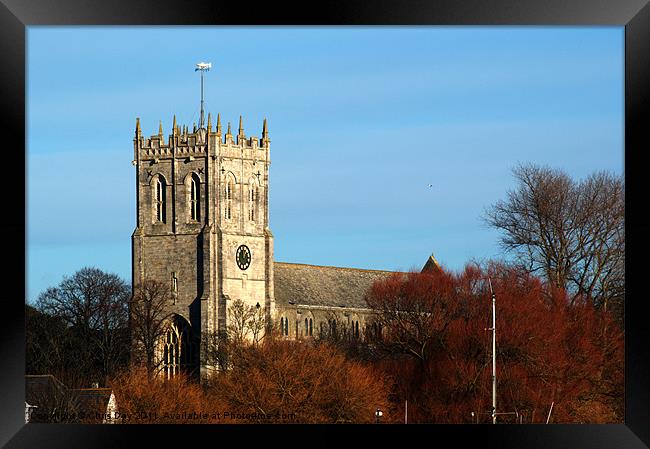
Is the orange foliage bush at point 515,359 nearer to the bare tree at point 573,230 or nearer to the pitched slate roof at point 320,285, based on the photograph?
the bare tree at point 573,230

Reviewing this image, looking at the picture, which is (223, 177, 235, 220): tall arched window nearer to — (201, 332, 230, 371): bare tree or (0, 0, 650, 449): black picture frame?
(201, 332, 230, 371): bare tree

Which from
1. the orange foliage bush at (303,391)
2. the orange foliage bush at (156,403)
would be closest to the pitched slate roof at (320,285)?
the orange foliage bush at (303,391)

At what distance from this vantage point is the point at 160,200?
87.6 meters

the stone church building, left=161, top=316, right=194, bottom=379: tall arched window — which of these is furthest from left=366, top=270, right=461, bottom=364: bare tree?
the stone church building

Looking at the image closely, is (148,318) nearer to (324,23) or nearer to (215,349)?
(215,349)

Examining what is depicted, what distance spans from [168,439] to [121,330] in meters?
67.2

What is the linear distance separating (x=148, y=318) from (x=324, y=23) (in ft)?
229

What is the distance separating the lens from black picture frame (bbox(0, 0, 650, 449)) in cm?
916

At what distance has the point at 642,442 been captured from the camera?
9.26 m

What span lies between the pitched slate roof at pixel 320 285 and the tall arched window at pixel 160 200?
925 centimetres

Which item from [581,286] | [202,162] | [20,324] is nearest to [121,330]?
[202,162]

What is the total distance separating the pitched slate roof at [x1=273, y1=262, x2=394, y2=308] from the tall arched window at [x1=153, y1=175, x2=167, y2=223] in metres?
9.25

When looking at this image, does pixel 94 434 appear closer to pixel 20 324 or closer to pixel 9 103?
pixel 20 324

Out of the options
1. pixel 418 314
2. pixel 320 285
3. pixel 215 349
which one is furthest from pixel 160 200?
pixel 418 314
